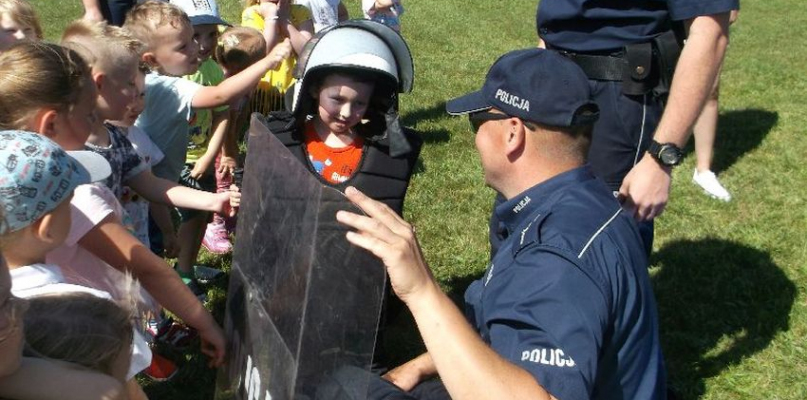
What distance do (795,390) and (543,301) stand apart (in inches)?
96.5

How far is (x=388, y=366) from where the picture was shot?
12.7 ft

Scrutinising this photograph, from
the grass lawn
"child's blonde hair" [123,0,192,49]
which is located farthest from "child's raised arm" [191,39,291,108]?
the grass lawn

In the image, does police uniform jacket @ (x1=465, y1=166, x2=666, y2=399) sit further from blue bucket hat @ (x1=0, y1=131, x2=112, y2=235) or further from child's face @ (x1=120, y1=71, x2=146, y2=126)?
child's face @ (x1=120, y1=71, x2=146, y2=126)

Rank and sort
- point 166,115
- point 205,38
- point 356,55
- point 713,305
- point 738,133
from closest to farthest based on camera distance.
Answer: point 356,55 → point 166,115 → point 713,305 → point 205,38 → point 738,133

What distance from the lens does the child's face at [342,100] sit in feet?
11.2

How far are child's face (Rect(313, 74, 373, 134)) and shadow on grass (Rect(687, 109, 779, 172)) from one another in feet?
13.5

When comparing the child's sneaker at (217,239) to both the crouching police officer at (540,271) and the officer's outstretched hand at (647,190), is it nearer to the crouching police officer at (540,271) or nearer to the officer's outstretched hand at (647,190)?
the crouching police officer at (540,271)

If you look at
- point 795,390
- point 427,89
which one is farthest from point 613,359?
point 427,89

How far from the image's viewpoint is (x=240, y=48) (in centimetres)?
513

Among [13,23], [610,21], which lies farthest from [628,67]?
[13,23]

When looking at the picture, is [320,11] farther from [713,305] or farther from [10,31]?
[713,305]

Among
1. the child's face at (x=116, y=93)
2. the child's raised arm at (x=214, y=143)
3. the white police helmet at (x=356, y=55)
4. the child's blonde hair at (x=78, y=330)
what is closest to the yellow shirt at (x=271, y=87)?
the child's raised arm at (x=214, y=143)

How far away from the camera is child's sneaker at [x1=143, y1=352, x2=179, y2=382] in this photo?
3725 millimetres

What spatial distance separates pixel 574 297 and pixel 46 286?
1299 millimetres
